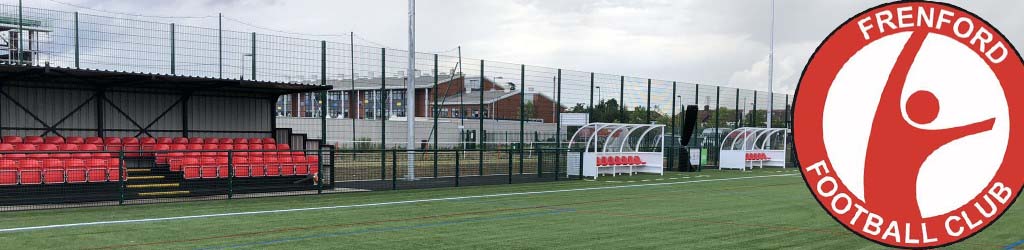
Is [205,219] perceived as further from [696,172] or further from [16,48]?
[696,172]

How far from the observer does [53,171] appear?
48.2 ft

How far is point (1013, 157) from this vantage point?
121 centimetres

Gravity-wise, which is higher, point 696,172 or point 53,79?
point 53,79

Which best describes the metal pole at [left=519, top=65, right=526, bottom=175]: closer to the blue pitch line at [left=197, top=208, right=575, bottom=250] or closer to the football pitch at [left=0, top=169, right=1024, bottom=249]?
the football pitch at [left=0, top=169, right=1024, bottom=249]

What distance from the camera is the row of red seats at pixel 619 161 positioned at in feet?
86.6

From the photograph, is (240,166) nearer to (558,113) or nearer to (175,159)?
(175,159)

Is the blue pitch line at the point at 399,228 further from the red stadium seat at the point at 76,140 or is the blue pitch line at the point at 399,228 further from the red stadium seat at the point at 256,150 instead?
the red stadium seat at the point at 76,140

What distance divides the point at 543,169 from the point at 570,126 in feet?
23.6

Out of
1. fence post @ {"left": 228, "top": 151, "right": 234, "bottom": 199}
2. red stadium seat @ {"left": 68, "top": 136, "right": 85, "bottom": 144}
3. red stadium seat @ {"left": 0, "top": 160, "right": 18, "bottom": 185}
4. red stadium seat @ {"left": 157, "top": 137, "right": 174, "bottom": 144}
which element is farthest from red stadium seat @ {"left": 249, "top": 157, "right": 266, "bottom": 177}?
red stadium seat @ {"left": 0, "top": 160, "right": 18, "bottom": 185}

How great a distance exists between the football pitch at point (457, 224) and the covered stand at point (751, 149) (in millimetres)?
16150

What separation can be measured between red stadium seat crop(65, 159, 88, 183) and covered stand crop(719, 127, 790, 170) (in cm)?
2462

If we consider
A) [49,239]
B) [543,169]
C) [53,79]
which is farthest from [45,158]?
[543,169]

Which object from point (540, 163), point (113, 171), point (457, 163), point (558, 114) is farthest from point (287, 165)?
point (558, 114)

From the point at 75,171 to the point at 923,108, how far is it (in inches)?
633
